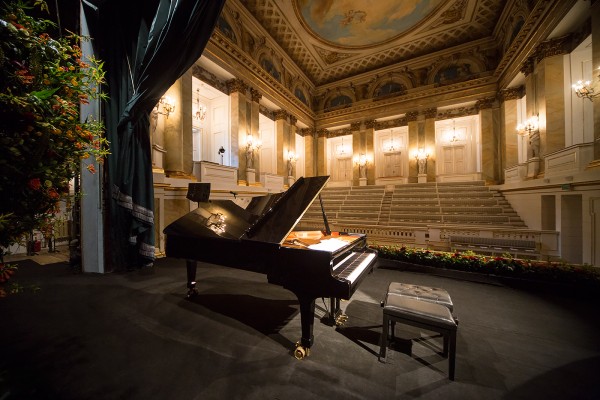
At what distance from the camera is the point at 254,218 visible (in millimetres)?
3070

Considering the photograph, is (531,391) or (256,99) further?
(256,99)

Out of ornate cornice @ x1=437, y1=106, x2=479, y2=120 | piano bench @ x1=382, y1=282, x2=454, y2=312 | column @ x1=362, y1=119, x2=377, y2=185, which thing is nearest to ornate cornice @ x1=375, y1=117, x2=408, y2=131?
column @ x1=362, y1=119, x2=377, y2=185

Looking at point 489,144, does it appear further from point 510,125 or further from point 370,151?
point 370,151

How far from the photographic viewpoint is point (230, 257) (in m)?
2.26

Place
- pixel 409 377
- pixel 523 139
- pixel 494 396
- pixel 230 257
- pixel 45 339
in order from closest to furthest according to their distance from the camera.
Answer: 1. pixel 494 396
2. pixel 409 377
3. pixel 45 339
4. pixel 230 257
5. pixel 523 139

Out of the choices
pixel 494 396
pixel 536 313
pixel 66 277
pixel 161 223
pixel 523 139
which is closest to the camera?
pixel 494 396

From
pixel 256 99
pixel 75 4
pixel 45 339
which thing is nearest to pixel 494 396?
pixel 45 339

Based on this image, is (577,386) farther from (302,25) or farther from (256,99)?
(302,25)

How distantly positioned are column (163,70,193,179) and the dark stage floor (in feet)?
12.1

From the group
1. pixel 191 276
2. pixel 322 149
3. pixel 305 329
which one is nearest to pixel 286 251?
pixel 305 329

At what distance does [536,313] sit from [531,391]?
1.67m

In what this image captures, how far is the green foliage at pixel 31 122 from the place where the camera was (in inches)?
47.3

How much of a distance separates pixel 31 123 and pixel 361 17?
37.9ft

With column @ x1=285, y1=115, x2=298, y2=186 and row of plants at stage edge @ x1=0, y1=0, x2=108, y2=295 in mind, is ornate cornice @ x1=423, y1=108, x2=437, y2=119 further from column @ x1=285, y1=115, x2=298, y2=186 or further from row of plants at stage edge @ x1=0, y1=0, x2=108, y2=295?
row of plants at stage edge @ x1=0, y1=0, x2=108, y2=295
